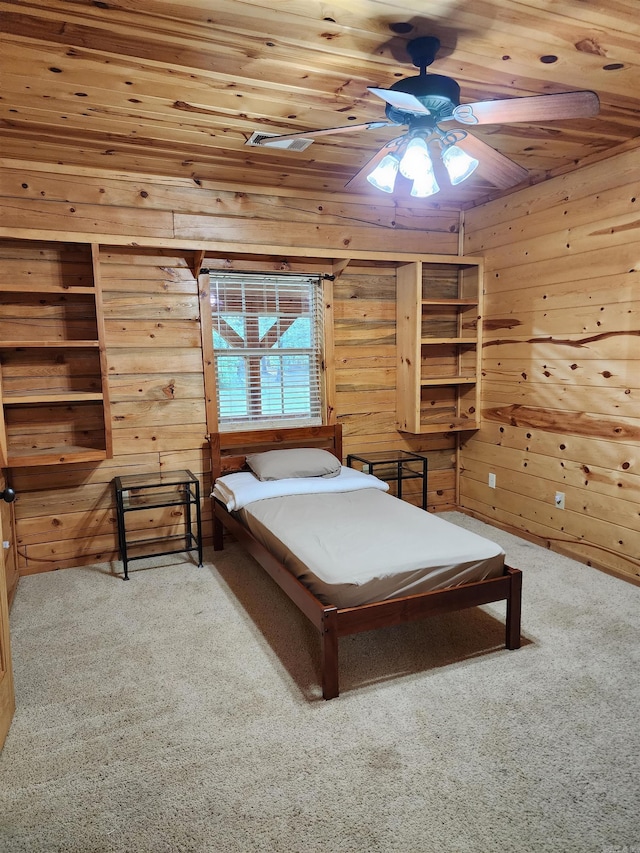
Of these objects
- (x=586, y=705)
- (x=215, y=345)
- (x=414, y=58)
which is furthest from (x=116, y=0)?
(x=586, y=705)

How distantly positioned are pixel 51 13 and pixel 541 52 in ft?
6.08

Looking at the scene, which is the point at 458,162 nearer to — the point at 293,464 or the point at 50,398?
the point at 293,464

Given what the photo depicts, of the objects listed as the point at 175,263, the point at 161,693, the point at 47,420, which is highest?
the point at 175,263

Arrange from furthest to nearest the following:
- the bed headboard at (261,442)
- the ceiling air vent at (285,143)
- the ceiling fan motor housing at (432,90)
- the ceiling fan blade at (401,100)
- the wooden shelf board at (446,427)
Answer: the wooden shelf board at (446,427)
the bed headboard at (261,442)
the ceiling air vent at (285,143)
the ceiling fan motor housing at (432,90)
the ceiling fan blade at (401,100)

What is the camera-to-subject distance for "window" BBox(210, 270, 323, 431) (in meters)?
3.89

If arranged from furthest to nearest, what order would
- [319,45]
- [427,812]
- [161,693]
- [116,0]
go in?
1. [161,693]
2. [319,45]
3. [116,0]
4. [427,812]

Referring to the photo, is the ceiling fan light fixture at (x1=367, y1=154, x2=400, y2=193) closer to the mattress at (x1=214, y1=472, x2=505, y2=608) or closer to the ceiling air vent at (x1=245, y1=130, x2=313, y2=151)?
the ceiling air vent at (x1=245, y1=130, x2=313, y2=151)

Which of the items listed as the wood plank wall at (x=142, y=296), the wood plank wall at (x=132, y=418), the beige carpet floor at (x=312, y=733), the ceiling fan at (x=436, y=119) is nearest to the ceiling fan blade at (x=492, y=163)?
the ceiling fan at (x=436, y=119)

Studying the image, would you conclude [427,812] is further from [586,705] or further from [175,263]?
[175,263]

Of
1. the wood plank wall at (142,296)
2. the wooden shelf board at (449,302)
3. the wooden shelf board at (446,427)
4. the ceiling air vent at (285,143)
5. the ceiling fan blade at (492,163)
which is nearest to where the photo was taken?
the ceiling fan blade at (492,163)

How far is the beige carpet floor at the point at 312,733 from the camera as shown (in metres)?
1.55

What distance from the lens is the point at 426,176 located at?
88.5 inches

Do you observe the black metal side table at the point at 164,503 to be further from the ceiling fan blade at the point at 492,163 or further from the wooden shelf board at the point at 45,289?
the ceiling fan blade at the point at 492,163

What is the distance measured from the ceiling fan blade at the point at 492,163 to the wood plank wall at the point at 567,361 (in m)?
1.01
